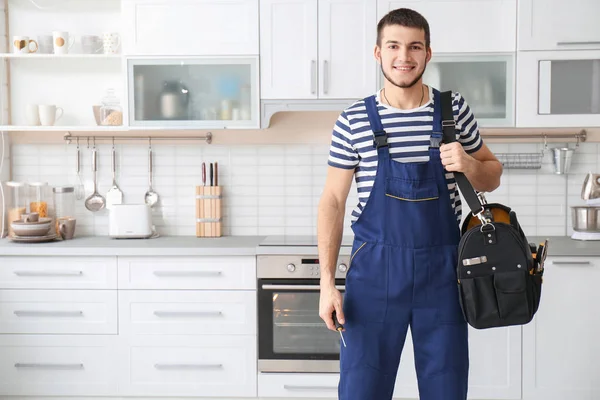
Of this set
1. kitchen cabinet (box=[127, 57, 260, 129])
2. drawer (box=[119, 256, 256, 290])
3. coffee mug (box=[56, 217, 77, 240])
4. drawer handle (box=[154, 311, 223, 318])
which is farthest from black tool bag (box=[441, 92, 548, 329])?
coffee mug (box=[56, 217, 77, 240])

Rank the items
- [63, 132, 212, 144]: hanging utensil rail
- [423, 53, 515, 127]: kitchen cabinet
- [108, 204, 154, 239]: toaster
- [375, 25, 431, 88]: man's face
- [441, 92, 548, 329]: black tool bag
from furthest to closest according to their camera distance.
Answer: [63, 132, 212, 144]: hanging utensil rail, [108, 204, 154, 239]: toaster, [423, 53, 515, 127]: kitchen cabinet, [375, 25, 431, 88]: man's face, [441, 92, 548, 329]: black tool bag

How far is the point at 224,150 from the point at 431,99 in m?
2.13

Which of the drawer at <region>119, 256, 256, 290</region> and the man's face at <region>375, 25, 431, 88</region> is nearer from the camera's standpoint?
the man's face at <region>375, 25, 431, 88</region>

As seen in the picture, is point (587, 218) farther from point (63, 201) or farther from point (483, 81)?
point (63, 201)

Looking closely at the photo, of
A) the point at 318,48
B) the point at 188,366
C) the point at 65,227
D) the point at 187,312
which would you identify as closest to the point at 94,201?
the point at 65,227

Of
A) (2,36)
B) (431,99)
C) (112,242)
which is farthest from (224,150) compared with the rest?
(431,99)

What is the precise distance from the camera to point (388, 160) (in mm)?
2043

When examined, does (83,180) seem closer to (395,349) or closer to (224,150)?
(224,150)

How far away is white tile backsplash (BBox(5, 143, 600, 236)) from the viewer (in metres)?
4.07

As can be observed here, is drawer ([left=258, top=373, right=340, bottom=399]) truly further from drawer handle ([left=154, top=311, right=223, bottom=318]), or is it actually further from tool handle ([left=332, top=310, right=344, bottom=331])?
tool handle ([left=332, top=310, right=344, bottom=331])

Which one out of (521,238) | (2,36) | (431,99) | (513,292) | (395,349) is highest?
(2,36)

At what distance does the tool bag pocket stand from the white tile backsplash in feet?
6.94

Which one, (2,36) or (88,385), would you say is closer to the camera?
(88,385)

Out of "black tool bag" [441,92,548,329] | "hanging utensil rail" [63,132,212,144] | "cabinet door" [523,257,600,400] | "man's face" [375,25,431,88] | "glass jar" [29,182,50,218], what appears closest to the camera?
"black tool bag" [441,92,548,329]
